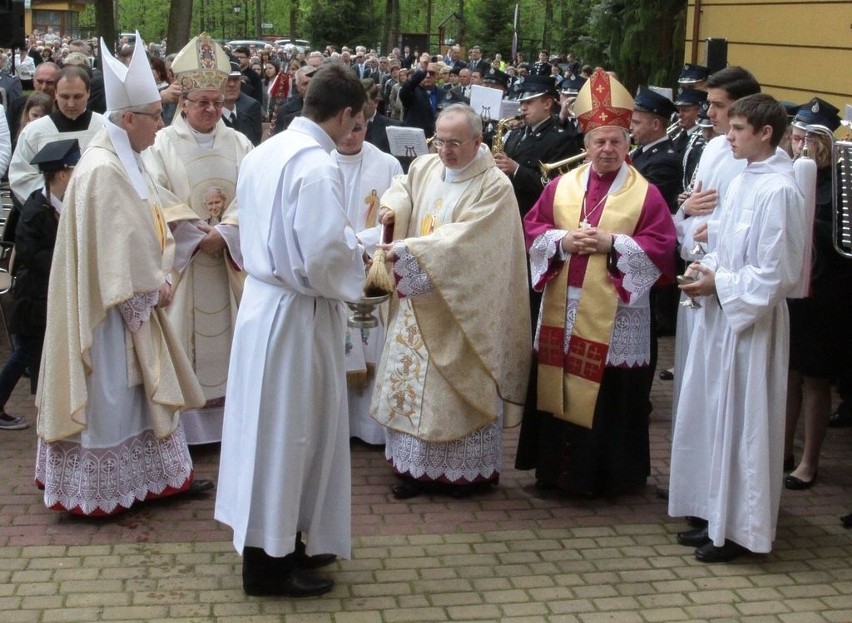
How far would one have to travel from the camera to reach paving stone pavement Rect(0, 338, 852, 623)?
178 inches

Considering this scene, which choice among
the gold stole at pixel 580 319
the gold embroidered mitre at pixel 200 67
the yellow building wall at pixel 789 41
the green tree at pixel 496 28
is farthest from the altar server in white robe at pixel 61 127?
the green tree at pixel 496 28

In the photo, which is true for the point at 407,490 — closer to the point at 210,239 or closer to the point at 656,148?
the point at 210,239

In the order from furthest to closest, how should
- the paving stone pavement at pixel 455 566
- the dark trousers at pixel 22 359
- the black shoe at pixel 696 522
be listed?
the dark trousers at pixel 22 359
the black shoe at pixel 696 522
the paving stone pavement at pixel 455 566

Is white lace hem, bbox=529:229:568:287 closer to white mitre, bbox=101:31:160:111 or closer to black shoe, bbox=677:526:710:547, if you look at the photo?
Result: black shoe, bbox=677:526:710:547

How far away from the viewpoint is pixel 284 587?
4.59 metres

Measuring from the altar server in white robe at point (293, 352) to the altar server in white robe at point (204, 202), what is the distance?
202 cm

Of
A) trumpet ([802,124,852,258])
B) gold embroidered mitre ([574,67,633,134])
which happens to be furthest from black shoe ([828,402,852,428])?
gold embroidered mitre ([574,67,633,134])

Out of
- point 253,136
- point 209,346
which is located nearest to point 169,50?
point 253,136

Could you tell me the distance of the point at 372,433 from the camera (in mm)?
6711

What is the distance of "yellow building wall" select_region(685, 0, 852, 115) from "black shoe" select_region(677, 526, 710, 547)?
5966 mm

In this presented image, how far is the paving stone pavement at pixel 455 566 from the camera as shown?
4512mm

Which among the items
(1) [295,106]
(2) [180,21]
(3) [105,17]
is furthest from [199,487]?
(2) [180,21]

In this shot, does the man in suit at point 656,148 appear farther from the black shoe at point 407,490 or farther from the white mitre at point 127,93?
the white mitre at point 127,93

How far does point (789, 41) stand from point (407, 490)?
7540 mm
